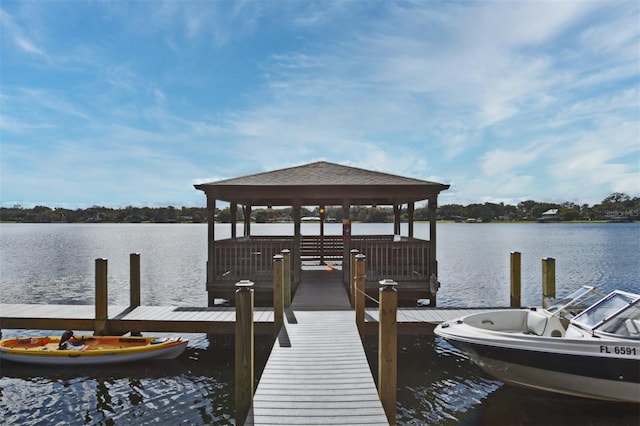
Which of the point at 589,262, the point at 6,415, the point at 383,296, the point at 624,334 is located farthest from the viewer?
the point at 589,262

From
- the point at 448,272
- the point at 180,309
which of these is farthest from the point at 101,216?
the point at 180,309

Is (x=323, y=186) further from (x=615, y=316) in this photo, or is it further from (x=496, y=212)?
(x=496, y=212)

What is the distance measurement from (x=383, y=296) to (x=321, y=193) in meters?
6.35

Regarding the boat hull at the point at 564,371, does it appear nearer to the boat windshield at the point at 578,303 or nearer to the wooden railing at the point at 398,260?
the boat windshield at the point at 578,303

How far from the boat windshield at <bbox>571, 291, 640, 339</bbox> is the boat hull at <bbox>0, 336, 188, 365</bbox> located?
8.47m

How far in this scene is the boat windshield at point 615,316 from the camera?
6.88 metres

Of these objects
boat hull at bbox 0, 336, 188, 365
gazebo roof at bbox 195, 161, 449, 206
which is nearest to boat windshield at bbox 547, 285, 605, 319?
gazebo roof at bbox 195, 161, 449, 206

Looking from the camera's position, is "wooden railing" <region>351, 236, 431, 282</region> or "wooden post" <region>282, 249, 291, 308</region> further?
"wooden railing" <region>351, 236, 431, 282</region>

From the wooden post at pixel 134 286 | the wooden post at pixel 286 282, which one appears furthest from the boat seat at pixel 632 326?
the wooden post at pixel 134 286

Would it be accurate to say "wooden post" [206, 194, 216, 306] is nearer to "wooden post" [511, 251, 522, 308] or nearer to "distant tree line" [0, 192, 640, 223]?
"wooden post" [511, 251, 522, 308]

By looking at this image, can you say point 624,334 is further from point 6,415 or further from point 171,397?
point 6,415

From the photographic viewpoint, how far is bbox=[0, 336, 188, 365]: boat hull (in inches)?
362

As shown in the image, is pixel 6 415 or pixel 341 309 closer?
pixel 6 415

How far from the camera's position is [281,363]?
6.41 meters
